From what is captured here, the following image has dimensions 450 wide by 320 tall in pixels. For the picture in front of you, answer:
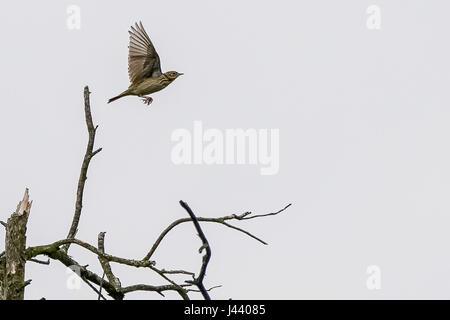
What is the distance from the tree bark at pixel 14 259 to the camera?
9078mm

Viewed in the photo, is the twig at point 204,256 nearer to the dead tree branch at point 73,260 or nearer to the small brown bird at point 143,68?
the dead tree branch at point 73,260

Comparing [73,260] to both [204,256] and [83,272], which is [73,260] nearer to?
[83,272]

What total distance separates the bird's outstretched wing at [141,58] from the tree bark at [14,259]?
7.85 meters

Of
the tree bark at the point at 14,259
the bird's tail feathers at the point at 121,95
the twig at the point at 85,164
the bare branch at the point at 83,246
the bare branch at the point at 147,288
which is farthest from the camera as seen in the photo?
the bird's tail feathers at the point at 121,95

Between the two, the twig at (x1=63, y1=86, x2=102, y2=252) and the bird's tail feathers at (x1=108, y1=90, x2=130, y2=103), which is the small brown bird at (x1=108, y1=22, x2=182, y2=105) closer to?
the bird's tail feathers at (x1=108, y1=90, x2=130, y2=103)

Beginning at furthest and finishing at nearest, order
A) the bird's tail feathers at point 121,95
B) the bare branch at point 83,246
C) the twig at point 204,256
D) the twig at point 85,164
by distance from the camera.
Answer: the bird's tail feathers at point 121,95 < the twig at point 85,164 < the bare branch at point 83,246 < the twig at point 204,256

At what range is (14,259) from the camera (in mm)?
9195

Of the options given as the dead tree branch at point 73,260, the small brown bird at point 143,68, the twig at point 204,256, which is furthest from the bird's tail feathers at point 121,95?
the twig at point 204,256

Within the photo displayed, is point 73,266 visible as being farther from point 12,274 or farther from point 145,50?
point 145,50

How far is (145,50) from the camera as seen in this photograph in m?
17.2
